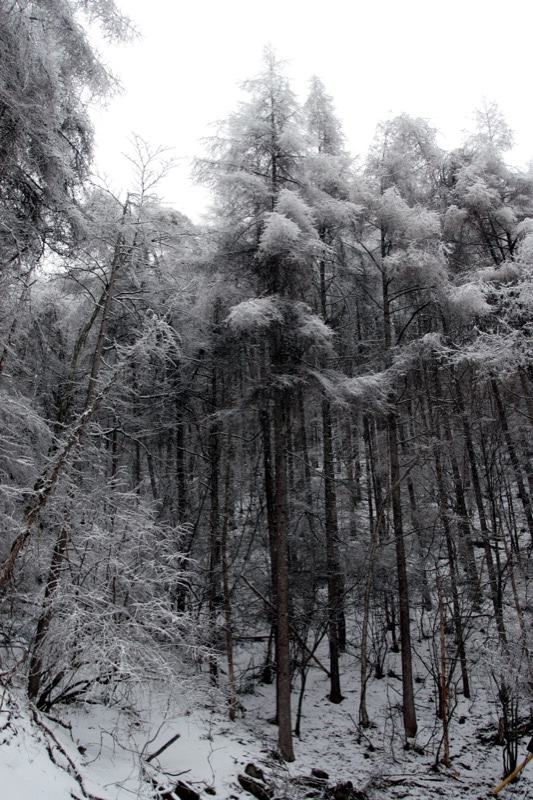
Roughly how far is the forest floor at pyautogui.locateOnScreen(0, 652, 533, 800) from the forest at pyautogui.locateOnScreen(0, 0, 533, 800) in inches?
4.6

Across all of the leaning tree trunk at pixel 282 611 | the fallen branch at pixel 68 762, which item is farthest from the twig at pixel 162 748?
the leaning tree trunk at pixel 282 611

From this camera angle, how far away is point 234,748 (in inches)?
354

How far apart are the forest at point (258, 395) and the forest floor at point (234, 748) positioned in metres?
0.12

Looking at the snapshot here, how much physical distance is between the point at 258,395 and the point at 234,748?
21.1 ft

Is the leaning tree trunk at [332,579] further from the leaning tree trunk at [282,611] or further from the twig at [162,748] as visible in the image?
the twig at [162,748]

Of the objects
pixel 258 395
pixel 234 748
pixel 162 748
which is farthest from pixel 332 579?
pixel 162 748

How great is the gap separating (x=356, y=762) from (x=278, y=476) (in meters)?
5.53

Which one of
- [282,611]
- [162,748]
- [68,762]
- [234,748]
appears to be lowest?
[234,748]

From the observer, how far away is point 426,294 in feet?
42.1

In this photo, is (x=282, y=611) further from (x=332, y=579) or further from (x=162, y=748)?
(x=162, y=748)

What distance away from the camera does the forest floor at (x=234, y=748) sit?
5469 mm

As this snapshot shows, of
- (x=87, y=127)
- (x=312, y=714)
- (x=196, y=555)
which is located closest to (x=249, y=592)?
(x=196, y=555)

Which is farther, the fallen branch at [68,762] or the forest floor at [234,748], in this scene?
the forest floor at [234,748]

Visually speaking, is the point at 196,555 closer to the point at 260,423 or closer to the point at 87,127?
the point at 260,423
